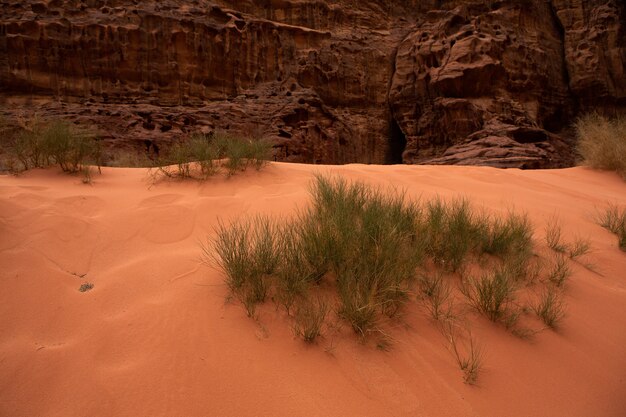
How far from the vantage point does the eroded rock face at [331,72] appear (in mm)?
10164

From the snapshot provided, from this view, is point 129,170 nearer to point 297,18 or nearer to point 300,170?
point 300,170

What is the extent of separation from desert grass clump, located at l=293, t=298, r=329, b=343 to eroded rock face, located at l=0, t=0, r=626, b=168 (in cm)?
844

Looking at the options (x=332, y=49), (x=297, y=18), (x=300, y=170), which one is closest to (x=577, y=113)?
(x=332, y=49)

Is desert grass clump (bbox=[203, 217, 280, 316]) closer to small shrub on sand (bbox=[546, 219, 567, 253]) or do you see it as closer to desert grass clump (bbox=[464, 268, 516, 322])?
desert grass clump (bbox=[464, 268, 516, 322])

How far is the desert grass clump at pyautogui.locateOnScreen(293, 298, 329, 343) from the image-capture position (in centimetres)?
134

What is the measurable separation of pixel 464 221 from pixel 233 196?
1.94 metres

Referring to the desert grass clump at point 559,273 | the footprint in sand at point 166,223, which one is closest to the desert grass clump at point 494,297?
the desert grass clump at point 559,273

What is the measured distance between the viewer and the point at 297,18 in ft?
43.9

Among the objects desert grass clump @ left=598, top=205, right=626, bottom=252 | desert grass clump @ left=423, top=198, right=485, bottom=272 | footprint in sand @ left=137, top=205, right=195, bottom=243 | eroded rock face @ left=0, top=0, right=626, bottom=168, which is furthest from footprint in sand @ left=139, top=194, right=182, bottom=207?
eroded rock face @ left=0, top=0, right=626, bottom=168

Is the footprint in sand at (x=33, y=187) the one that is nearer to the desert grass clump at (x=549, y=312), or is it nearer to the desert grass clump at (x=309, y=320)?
the desert grass clump at (x=309, y=320)

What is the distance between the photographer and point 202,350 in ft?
4.20

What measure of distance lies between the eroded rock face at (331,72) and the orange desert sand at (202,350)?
789cm

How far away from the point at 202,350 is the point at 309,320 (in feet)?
1.42

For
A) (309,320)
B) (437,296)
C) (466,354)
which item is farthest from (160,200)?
(466,354)
